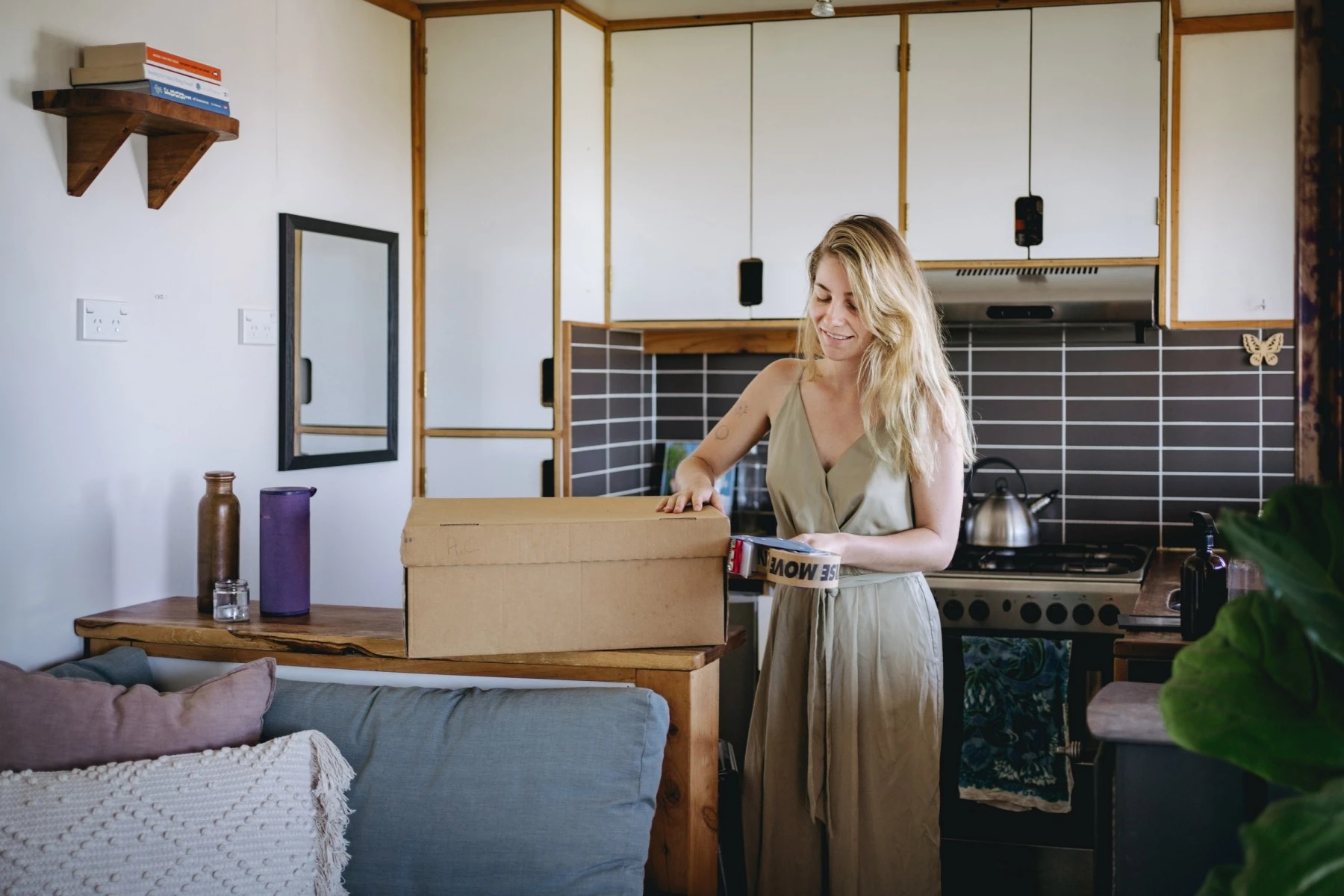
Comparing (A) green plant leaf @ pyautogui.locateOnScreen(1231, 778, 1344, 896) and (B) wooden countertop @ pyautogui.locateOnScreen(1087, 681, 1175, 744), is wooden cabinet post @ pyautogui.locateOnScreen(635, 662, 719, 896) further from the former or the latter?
(A) green plant leaf @ pyautogui.locateOnScreen(1231, 778, 1344, 896)

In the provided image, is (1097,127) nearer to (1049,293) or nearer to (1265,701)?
(1049,293)

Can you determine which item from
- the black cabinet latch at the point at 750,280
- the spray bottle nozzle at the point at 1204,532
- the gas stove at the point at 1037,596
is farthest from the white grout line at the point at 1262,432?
the spray bottle nozzle at the point at 1204,532

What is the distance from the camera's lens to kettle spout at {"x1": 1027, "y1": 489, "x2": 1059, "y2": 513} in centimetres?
364

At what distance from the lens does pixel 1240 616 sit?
2.77 ft

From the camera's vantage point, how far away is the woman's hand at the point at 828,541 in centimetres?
208

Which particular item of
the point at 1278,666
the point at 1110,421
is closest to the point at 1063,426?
the point at 1110,421

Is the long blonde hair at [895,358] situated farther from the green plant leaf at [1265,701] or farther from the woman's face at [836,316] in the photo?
the green plant leaf at [1265,701]

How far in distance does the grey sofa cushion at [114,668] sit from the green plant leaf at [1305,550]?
1.76 metres

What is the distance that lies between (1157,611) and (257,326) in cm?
198

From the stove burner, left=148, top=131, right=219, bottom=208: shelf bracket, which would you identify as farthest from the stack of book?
the stove burner

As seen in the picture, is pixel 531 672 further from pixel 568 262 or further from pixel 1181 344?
pixel 1181 344

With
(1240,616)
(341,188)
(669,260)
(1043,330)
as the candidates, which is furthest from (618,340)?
(1240,616)

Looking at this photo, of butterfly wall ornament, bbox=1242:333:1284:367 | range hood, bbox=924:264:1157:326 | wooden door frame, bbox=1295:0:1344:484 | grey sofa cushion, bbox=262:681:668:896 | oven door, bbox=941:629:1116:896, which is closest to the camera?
wooden door frame, bbox=1295:0:1344:484

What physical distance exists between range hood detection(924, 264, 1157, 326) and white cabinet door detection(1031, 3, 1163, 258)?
0.05 metres
